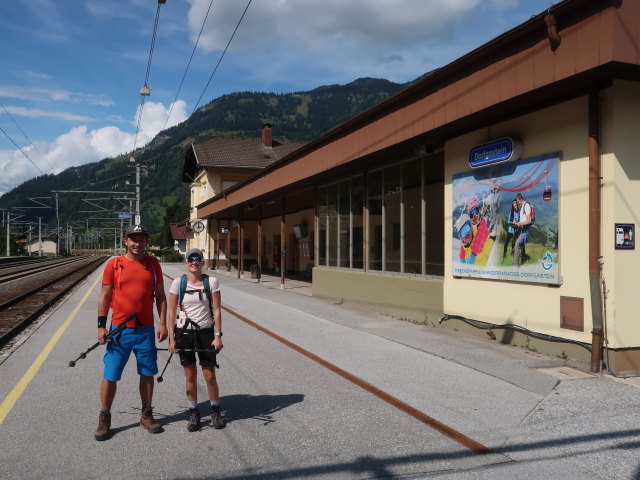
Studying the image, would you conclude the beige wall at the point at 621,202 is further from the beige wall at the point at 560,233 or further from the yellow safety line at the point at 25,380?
the yellow safety line at the point at 25,380

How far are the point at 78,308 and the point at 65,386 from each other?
9.36 m

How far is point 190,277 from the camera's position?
16.6ft

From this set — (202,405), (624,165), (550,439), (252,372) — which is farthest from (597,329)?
(202,405)

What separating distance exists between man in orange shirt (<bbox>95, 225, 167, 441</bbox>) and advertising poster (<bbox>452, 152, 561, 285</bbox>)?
551 cm

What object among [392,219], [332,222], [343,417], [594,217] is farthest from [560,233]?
[332,222]

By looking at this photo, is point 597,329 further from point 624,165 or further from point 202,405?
point 202,405

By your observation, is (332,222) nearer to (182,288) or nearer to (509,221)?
(509,221)

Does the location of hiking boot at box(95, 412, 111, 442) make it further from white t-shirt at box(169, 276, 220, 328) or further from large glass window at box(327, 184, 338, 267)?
large glass window at box(327, 184, 338, 267)

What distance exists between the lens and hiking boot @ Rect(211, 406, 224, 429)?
4930 mm

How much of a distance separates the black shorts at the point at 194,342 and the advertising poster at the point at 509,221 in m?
5.05

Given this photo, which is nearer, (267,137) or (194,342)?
(194,342)

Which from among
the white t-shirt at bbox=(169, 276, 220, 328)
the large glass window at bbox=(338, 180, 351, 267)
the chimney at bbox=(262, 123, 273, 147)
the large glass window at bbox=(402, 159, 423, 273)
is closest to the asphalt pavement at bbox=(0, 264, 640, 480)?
the white t-shirt at bbox=(169, 276, 220, 328)

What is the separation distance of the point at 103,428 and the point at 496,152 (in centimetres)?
685

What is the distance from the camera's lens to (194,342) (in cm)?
493
